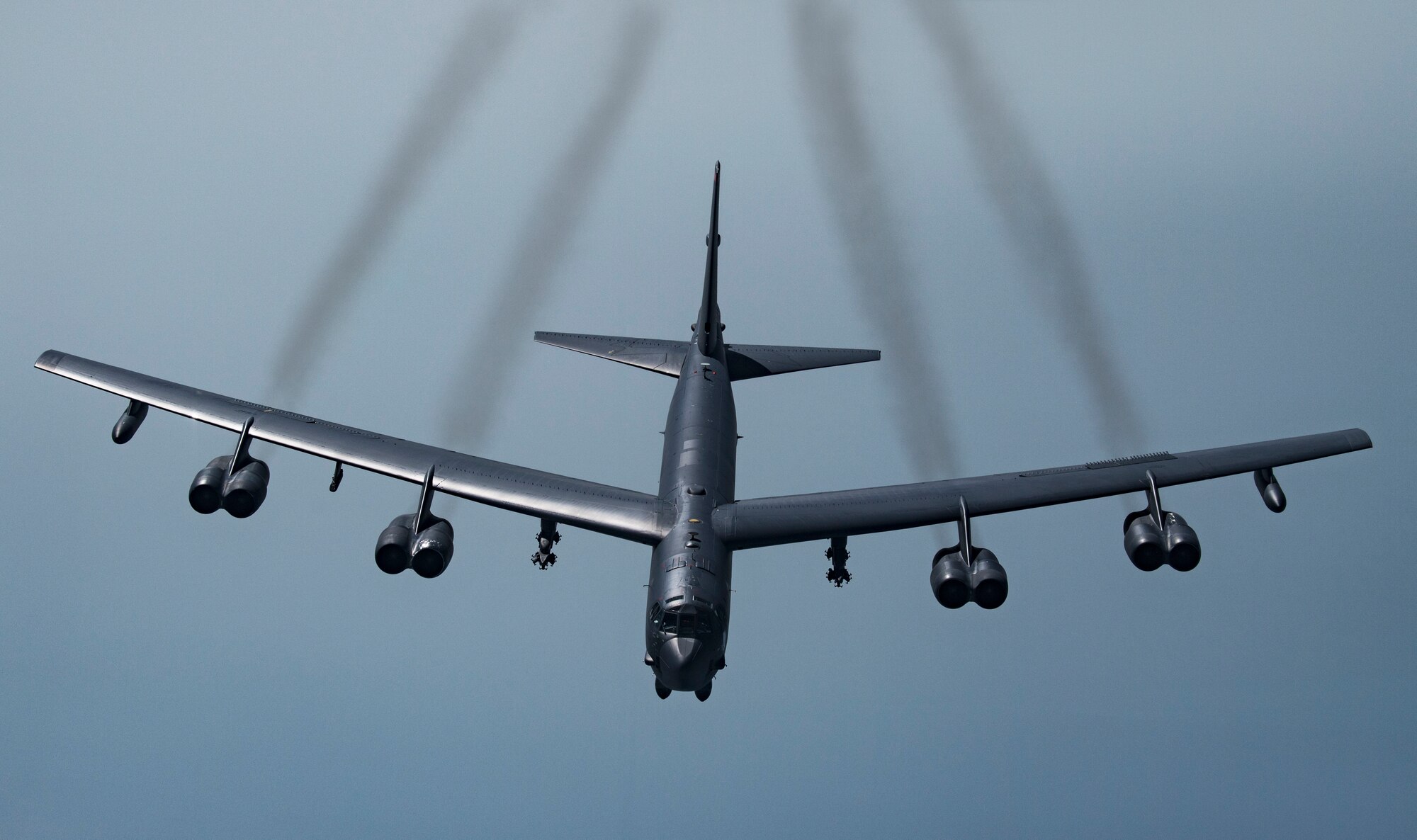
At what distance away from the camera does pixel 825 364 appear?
5853 centimetres

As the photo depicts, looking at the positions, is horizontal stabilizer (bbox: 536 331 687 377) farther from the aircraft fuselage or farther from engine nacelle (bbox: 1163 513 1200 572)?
Answer: engine nacelle (bbox: 1163 513 1200 572)

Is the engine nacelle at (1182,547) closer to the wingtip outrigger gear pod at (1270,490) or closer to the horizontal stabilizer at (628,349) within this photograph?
the wingtip outrigger gear pod at (1270,490)

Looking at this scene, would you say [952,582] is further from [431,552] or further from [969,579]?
[431,552]

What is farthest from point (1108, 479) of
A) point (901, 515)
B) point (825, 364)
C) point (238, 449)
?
point (238, 449)

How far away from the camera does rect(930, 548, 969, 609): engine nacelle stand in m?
48.3

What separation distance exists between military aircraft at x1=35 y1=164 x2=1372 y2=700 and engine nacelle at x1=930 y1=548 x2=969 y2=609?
0.17 ft

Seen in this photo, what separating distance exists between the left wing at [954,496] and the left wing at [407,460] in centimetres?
372

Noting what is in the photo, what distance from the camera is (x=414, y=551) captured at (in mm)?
49094

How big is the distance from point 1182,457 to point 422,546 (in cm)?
2890

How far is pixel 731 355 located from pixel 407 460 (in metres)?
15.0

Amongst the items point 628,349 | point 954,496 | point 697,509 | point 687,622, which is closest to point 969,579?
point 954,496

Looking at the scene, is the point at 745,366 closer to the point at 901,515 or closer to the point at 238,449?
the point at 901,515

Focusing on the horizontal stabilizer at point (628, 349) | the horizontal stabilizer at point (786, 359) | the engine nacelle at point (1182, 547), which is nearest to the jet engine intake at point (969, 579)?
the engine nacelle at point (1182, 547)

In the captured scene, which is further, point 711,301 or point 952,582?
point 711,301
